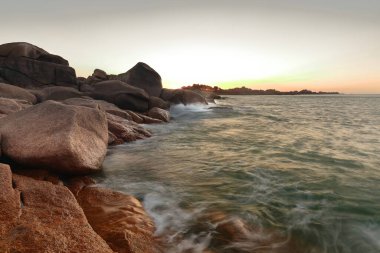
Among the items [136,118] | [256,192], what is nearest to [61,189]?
[256,192]

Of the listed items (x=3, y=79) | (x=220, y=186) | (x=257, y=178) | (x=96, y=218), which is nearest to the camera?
(x=96, y=218)

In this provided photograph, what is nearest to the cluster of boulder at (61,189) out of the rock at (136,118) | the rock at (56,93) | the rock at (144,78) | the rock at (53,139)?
the rock at (53,139)

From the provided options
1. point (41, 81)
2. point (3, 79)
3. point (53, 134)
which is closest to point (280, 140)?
point (53, 134)

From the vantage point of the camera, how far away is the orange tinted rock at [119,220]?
3939 millimetres

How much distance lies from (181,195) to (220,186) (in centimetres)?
104

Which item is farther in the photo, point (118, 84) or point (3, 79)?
point (3, 79)

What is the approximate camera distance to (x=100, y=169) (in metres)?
7.53

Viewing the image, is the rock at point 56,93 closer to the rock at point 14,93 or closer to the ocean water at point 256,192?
the rock at point 14,93

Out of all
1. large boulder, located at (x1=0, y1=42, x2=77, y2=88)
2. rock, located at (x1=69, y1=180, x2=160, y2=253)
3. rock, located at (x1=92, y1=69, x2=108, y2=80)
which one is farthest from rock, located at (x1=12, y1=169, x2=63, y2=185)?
rock, located at (x1=92, y1=69, x2=108, y2=80)

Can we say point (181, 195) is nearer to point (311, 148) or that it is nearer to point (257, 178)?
point (257, 178)

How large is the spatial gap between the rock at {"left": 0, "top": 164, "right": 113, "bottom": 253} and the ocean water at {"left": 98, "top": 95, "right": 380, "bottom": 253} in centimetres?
123

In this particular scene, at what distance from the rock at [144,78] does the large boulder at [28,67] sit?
5463 millimetres

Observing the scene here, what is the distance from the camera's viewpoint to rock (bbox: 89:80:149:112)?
68.4 feet

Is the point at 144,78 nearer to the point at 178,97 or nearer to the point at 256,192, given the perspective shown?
the point at 178,97
